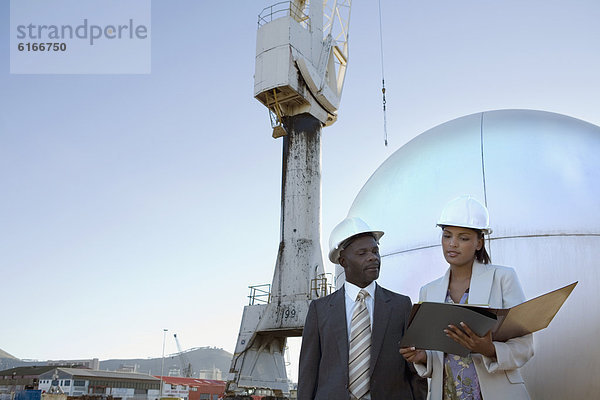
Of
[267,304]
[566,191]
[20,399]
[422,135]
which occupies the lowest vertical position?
[20,399]

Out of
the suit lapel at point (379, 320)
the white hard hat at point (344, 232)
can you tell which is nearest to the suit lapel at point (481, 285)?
the suit lapel at point (379, 320)

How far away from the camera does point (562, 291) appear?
285 cm

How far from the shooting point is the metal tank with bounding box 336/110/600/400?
5133 millimetres

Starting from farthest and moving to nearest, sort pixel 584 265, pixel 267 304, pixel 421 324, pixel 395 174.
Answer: pixel 267 304 → pixel 395 174 → pixel 584 265 → pixel 421 324

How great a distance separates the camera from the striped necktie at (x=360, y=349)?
3.50 m

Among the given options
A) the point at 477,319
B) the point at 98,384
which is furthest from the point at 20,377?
the point at 477,319

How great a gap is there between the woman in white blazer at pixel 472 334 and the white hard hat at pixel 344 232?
0.57 m

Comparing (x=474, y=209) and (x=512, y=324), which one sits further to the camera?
(x=474, y=209)

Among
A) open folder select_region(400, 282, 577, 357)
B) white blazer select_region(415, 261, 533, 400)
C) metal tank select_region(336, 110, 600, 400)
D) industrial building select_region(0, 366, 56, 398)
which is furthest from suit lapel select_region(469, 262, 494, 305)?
industrial building select_region(0, 366, 56, 398)

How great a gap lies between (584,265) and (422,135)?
2.67 metres

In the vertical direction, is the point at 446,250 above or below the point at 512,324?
above

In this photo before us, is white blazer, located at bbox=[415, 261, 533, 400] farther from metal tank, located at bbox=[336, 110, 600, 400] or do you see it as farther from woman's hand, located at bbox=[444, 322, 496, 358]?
metal tank, located at bbox=[336, 110, 600, 400]

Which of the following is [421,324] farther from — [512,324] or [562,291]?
[562,291]

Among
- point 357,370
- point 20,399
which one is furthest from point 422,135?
point 20,399
